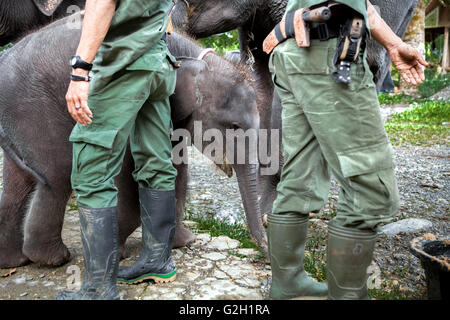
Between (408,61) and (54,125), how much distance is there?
82.0 inches

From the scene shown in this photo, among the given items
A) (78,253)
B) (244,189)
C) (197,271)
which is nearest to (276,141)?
(244,189)

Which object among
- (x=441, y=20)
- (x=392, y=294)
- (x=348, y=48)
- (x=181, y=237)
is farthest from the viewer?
(x=441, y=20)

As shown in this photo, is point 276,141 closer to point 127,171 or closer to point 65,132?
point 127,171

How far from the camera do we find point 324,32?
2.04 meters

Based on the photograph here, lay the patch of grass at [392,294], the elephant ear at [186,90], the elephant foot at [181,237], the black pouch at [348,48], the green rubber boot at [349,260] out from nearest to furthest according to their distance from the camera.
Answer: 1. the black pouch at [348,48]
2. the green rubber boot at [349,260]
3. the patch of grass at [392,294]
4. the elephant ear at [186,90]
5. the elephant foot at [181,237]

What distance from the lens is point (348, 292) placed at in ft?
6.96

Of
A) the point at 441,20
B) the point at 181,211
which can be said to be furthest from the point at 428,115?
the point at 441,20

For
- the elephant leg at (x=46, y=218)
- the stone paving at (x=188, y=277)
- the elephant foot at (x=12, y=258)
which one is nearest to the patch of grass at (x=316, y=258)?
the stone paving at (x=188, y=277)

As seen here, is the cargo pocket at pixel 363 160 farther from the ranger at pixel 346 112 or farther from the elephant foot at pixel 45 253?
the elephant foot at pixel 45 253

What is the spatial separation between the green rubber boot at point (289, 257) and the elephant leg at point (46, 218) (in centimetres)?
142

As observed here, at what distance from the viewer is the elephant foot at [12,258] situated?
3.06 metres

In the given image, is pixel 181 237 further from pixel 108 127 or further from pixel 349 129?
pixel 349 129

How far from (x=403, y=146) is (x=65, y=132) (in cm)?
631
